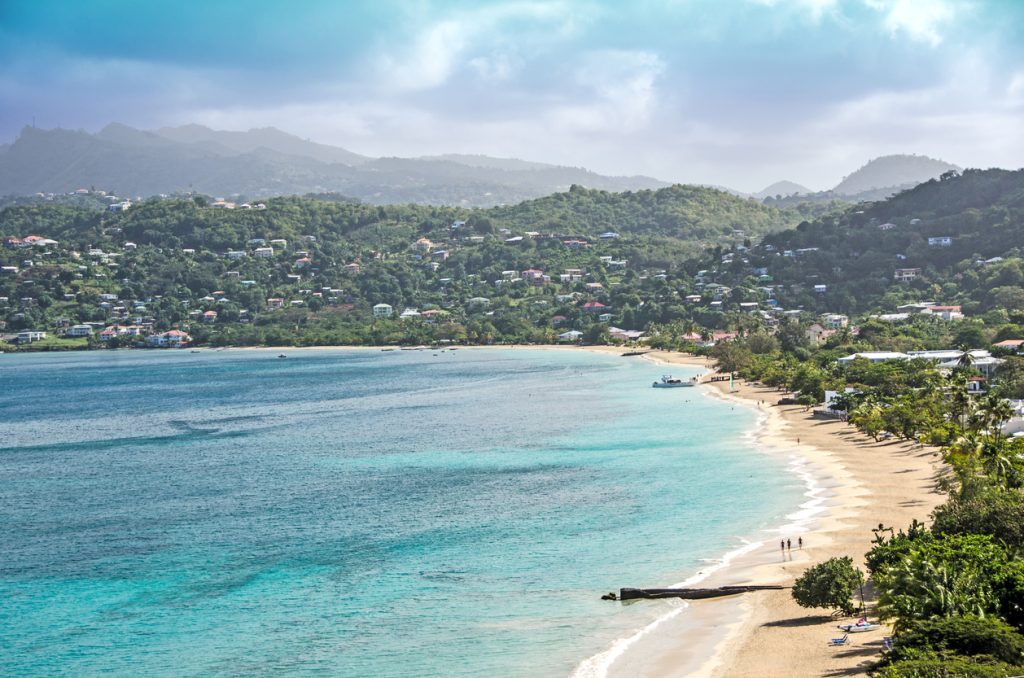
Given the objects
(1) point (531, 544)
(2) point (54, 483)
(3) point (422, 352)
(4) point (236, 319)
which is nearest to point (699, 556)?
(1) point (531, 544)

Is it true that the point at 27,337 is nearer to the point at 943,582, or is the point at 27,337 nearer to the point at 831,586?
the point at 831,586

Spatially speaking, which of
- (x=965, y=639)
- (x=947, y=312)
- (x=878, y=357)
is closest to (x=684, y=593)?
(x=965, y=639)

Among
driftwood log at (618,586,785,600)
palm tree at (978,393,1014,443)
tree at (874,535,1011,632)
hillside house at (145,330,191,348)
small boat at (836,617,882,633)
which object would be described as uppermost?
hillside house at (145,330,191,348)

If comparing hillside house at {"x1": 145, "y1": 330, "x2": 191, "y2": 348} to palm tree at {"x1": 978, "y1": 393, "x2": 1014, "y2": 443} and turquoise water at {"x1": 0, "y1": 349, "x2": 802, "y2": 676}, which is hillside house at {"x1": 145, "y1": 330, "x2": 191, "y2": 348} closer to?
turquoise water at {"x1": 0, "y1": 349, "x2": 802, "y2": 676}

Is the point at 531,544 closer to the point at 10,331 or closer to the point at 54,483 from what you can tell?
the point at 54,483

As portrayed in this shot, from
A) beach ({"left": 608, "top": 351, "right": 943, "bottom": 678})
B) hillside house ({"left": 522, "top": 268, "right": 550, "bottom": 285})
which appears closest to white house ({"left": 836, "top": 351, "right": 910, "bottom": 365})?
beach ({"left": 608, "top": 351, "right": 943, "bottom": 678})

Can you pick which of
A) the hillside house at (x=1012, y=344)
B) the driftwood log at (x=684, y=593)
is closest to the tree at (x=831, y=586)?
the driftwood log at (x=684, y=593)
